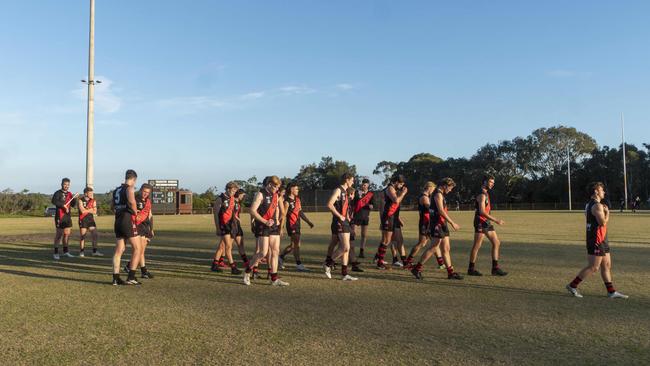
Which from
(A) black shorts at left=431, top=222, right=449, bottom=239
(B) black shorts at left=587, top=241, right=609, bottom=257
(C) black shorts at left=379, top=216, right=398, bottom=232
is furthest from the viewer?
(C) black shorts at left=379, top=216, right=398, bottom=232

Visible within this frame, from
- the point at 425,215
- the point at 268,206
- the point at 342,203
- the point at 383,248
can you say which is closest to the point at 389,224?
the point at 383,248

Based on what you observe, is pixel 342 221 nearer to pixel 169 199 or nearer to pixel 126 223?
pixel 126 223

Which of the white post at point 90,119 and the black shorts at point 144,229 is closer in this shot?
the black shorts at point 144,229

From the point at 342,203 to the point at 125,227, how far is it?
12.4ft

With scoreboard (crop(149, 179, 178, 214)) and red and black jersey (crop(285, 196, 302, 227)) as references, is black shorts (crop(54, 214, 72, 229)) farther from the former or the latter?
scoreboard (crop(149, 179, 178, 214))

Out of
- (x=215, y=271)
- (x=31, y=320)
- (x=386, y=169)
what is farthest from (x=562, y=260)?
A: (x=386, y=169)

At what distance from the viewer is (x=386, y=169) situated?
11044 cm

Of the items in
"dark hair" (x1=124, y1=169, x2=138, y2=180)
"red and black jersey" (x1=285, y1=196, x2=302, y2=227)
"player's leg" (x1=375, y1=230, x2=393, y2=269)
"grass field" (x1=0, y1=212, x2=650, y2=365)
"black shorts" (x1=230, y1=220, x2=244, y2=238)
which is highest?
"dark hair" (x1=124, y1=169, x2=138, y2=180)

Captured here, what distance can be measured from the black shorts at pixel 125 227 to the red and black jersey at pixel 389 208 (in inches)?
197

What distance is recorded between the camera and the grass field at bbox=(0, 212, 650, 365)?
14.5 feet

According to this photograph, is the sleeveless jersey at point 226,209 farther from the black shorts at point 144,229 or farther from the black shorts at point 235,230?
the black shorts at point 144,229

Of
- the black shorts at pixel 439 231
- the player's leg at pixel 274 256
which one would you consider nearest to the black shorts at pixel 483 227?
the black shorts at pixel 439 231

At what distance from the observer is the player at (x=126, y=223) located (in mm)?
8094

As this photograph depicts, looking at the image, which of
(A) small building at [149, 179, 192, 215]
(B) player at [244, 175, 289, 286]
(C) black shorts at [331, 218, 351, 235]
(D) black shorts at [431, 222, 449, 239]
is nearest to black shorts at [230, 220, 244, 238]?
(B) player at [244, 175, 289, 286]
